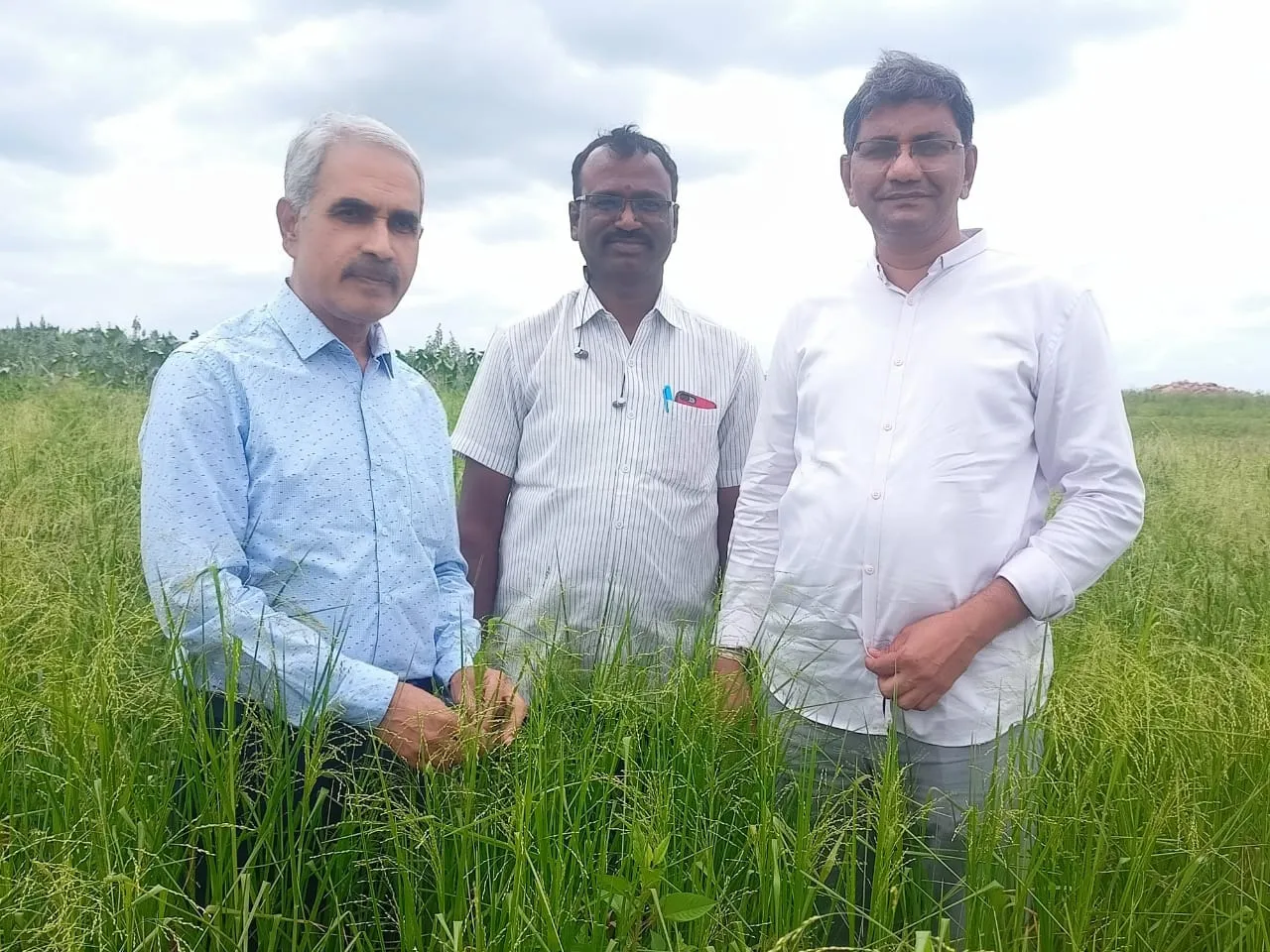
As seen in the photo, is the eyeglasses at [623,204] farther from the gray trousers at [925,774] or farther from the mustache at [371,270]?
the gray trousers at [925,774]

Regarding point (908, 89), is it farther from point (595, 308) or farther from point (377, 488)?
point (377, 488)

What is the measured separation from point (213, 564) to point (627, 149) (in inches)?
65.9

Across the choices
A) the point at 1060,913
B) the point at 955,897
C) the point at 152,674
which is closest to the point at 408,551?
the point at 152,674

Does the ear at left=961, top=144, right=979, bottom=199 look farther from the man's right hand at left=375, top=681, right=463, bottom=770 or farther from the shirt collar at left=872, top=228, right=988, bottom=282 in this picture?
the man's right hand at left=375, top=681, right=463, bottom=770

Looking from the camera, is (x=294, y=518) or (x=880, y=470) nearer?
(x=294, y=518)

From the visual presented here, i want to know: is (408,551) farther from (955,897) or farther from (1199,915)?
(1199,915)

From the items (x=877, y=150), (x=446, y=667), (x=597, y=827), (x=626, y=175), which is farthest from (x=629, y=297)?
(x=597, y=827)

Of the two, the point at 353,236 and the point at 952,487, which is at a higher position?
the point at 353,236

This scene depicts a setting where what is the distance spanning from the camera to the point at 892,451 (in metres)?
2.09

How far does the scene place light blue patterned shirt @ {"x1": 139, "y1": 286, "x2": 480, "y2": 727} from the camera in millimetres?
1781

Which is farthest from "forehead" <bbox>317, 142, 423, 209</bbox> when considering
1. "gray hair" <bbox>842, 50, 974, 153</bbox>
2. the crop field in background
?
"gray hair" <bbox>842, 50, 974, 153</bbox>

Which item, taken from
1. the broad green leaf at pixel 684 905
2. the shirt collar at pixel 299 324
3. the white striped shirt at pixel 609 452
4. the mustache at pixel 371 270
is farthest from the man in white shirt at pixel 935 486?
the shirt collar at pixel 299 324

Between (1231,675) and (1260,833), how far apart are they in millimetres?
302

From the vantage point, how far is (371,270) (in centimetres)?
204
